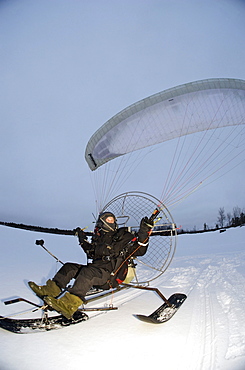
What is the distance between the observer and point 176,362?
2.16 metres

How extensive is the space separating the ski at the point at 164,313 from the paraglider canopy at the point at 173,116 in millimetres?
3603

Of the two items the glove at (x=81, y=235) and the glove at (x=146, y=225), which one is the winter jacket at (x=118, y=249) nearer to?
the glove at (x=146, y=225)

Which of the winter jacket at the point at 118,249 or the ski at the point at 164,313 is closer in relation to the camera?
the ski at the point at 164,313

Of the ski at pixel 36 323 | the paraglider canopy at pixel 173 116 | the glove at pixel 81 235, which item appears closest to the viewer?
the ski at pixel 36 323

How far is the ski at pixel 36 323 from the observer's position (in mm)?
2648

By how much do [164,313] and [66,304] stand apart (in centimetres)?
132

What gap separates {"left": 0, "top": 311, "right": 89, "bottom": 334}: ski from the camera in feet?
8.69

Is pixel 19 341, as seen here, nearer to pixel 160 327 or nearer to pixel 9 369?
pixel 9 369

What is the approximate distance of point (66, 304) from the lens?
2.74m

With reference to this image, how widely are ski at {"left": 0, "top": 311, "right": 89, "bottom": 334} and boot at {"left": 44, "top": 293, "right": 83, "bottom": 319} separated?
168 millimetres

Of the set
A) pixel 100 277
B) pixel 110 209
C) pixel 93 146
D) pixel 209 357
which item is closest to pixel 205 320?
pixel 209 357

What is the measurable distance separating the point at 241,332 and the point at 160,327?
926mm

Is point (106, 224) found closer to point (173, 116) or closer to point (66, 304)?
point (66, 304)

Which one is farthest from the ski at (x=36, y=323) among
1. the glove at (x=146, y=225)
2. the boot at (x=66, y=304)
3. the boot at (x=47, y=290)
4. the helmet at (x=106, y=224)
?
the glove at (x=146, y=225)
